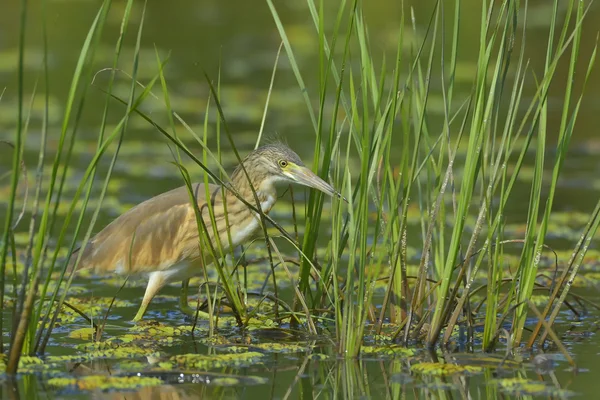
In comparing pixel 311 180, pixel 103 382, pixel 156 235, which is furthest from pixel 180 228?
pixel 103 382

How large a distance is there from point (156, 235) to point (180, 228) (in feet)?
0.51

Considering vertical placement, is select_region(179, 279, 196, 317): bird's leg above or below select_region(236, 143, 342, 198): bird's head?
below

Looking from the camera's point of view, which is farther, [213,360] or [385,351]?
[385,351]

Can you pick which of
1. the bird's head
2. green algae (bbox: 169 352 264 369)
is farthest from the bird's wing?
green algae (bbox: 169 352 264 369)

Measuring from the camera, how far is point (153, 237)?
268 inches

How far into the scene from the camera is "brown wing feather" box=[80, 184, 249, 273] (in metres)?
6.72

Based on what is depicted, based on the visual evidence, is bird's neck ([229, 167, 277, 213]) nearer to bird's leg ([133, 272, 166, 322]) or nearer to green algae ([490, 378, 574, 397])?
bird's leg ([133, 272, 166, 322])

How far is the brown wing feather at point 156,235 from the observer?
6.72m

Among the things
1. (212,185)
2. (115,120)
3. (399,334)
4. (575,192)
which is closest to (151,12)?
(115,120)

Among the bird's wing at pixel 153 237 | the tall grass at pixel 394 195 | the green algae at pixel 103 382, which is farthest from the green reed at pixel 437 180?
the bird's wing at pixel 153 237

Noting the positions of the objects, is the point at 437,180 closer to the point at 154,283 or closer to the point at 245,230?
the point at 245,230

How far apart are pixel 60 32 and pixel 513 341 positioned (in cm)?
1595

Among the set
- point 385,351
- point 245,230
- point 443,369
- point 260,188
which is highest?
point 260,188

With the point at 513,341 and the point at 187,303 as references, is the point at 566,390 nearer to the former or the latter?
the point at 513,341
